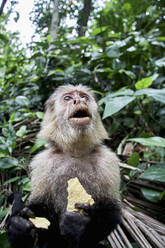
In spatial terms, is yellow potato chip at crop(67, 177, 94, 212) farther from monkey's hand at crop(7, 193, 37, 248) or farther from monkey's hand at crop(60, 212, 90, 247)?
monkey's hand at crop(7, 193, 37, 248)

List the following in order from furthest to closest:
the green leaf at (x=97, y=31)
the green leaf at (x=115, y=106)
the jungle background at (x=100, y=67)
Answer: the green leaf at (x=97, y=31) < the jungle background at (x=100, y=67) < the green leaf at (x=115, y=106)

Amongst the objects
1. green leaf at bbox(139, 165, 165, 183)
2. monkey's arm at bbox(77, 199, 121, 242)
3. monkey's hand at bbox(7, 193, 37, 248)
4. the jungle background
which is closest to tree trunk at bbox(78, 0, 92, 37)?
the jungle background

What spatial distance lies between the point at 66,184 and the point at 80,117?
84 cm

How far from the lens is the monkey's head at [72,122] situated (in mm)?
2594

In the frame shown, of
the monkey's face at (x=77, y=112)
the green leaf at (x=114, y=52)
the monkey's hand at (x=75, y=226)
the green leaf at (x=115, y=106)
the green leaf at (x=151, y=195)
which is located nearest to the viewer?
the monkey's hand at (x=75, y=226)

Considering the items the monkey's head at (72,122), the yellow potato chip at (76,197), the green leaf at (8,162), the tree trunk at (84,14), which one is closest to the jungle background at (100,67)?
the tree trunk at (84,14)

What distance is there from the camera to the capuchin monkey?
209cm

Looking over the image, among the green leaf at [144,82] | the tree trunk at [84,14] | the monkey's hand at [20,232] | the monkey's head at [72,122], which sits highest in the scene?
the tree trunk at [84,14]

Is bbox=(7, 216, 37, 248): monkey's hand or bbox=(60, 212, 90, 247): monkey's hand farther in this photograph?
bbox=(7, 216, 37, 248): monkey's hand

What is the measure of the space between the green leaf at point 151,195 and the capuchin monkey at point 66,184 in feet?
1.66

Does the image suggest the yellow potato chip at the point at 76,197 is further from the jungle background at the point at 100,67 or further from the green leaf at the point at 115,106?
the jungle background at the point at 100,67

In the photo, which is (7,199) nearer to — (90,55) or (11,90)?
(11,90)

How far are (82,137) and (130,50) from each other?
293 centimetres

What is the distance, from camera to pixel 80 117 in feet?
8.79
